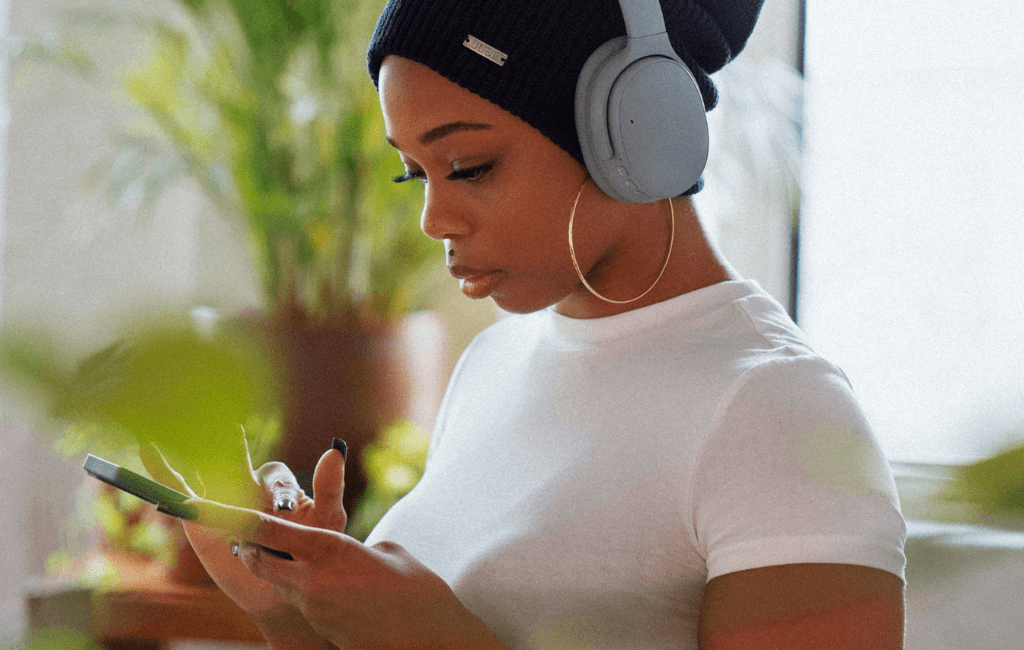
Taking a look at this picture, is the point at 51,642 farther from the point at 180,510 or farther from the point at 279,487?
the point at 279,487

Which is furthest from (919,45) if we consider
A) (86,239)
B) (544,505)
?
(86,239)

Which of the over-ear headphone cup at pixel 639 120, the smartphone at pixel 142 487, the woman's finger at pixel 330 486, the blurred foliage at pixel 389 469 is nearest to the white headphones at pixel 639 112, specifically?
the over-ear headphone cup at pixel 639 120

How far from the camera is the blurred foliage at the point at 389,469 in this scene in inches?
38.6

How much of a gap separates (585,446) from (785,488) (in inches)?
5.7

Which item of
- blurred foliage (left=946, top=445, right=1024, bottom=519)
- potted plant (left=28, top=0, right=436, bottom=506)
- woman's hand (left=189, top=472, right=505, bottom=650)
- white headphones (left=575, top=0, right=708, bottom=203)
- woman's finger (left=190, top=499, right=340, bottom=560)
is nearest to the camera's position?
blurred foliage (left=946, top=445, right=1024, bottom=519)

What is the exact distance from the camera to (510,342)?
0.75m

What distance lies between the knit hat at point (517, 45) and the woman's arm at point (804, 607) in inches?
11.1

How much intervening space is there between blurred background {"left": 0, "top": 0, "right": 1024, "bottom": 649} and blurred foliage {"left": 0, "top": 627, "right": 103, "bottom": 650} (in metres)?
0.09

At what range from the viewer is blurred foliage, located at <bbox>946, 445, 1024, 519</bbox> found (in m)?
0.11

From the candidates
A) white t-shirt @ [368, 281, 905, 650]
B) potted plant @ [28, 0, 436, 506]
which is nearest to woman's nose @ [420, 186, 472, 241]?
white t-shirt @ [368, 281, 905, 650]

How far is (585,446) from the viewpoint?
56 centimetres

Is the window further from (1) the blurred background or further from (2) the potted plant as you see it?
(2) the potted plant

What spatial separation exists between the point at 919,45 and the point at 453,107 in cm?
26

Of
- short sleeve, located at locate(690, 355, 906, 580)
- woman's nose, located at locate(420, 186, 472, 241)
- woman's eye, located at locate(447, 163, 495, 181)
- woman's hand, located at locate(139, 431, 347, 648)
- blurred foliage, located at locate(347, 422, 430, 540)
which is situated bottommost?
Answer: blurred foliage, located at locate(347, 422, 430, 540)
